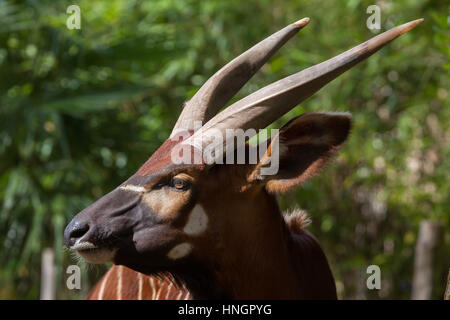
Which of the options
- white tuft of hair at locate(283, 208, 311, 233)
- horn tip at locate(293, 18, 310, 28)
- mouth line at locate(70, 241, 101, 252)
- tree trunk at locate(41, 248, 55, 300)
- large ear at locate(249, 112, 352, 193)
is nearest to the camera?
mouth line at locate(70, 241, 101, 252)

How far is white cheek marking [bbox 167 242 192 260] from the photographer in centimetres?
318

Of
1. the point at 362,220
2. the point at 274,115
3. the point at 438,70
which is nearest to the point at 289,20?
the point at 438,70

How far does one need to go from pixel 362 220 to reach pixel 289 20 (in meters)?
2.49

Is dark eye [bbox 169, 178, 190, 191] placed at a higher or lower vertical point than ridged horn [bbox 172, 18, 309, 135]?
lower

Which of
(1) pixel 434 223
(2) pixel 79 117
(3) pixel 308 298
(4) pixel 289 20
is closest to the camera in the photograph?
(3) pixel 308 298

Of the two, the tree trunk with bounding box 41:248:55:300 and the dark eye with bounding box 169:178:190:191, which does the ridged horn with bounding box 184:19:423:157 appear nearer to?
the dark eye with bounding box 169:178:190:191

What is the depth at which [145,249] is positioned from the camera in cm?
314

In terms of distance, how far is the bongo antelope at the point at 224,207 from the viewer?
3.12 meters

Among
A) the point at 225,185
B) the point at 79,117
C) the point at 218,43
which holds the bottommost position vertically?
the point at 225,185

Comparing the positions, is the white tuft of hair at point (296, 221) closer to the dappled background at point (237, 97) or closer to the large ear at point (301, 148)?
the large ear at point (301, 148)

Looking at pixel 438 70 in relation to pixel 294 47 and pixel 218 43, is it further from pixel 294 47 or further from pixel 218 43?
pixel 218 43

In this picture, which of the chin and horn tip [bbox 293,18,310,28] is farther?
horn tip [bbox 293,18,310,28]

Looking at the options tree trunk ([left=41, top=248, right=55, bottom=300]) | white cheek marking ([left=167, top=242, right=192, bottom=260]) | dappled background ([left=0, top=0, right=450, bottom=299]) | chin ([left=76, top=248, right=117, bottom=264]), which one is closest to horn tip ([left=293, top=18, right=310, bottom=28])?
white cheek marking ([left=167, top=242, right=192, bottom=260])

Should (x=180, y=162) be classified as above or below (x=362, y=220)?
below
